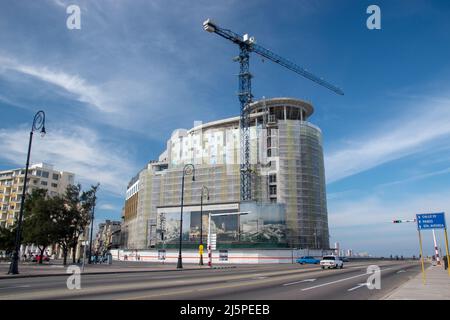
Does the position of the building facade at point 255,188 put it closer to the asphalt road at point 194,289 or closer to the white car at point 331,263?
the white car at point 331,263

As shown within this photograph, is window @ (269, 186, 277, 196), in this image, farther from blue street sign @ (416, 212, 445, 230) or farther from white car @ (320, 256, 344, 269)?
blue street sign @ (416, 212, 445, 230)

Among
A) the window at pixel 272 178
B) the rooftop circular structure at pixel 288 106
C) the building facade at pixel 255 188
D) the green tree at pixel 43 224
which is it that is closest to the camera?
the green tree at pixel 43 224

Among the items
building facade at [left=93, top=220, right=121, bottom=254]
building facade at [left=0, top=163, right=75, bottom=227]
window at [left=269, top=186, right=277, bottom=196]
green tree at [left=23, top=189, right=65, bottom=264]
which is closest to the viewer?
green tree at [left=23, top=189, right=65, bottom=264]

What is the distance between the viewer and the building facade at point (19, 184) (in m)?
124

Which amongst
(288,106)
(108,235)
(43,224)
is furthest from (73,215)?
(108,235)

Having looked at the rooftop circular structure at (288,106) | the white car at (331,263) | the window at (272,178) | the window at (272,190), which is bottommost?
the white car at (331,263)

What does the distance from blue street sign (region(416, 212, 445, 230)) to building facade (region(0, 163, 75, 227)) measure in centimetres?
12189

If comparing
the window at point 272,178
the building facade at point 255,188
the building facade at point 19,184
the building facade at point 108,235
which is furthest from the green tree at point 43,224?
the building facade at point 108,235

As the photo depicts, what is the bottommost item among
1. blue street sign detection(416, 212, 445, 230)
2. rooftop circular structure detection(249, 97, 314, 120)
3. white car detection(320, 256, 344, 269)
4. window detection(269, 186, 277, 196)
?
white car detection(320, 256, 344, 269)

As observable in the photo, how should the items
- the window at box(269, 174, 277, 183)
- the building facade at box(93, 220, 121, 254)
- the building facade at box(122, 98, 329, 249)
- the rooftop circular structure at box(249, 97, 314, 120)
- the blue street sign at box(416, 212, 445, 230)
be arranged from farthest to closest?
the building facade at box(93, 220, 121, 254)
the rooftop circular structure at box(249, 97, 314, 120)
the window at box(269, 174, 277, 183)
the building facade at box(122, 98, 329, 249)
the blue street sign at box(416, 212, 445, 230)

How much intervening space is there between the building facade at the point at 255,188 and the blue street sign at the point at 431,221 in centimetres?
5347

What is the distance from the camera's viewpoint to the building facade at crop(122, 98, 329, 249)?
80.1m

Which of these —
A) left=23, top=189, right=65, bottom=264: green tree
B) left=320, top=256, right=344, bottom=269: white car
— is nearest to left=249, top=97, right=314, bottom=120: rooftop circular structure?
left=23, top=189, right=65, bottom=264: green tree

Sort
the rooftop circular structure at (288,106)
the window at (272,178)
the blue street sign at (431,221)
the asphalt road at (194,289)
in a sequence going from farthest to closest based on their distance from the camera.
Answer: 1. the rooftop circular structure at (288,106)
2. the window at (272,178)
3. the blue street sign at (431,221)
4. the asphalt road at (194,289)
